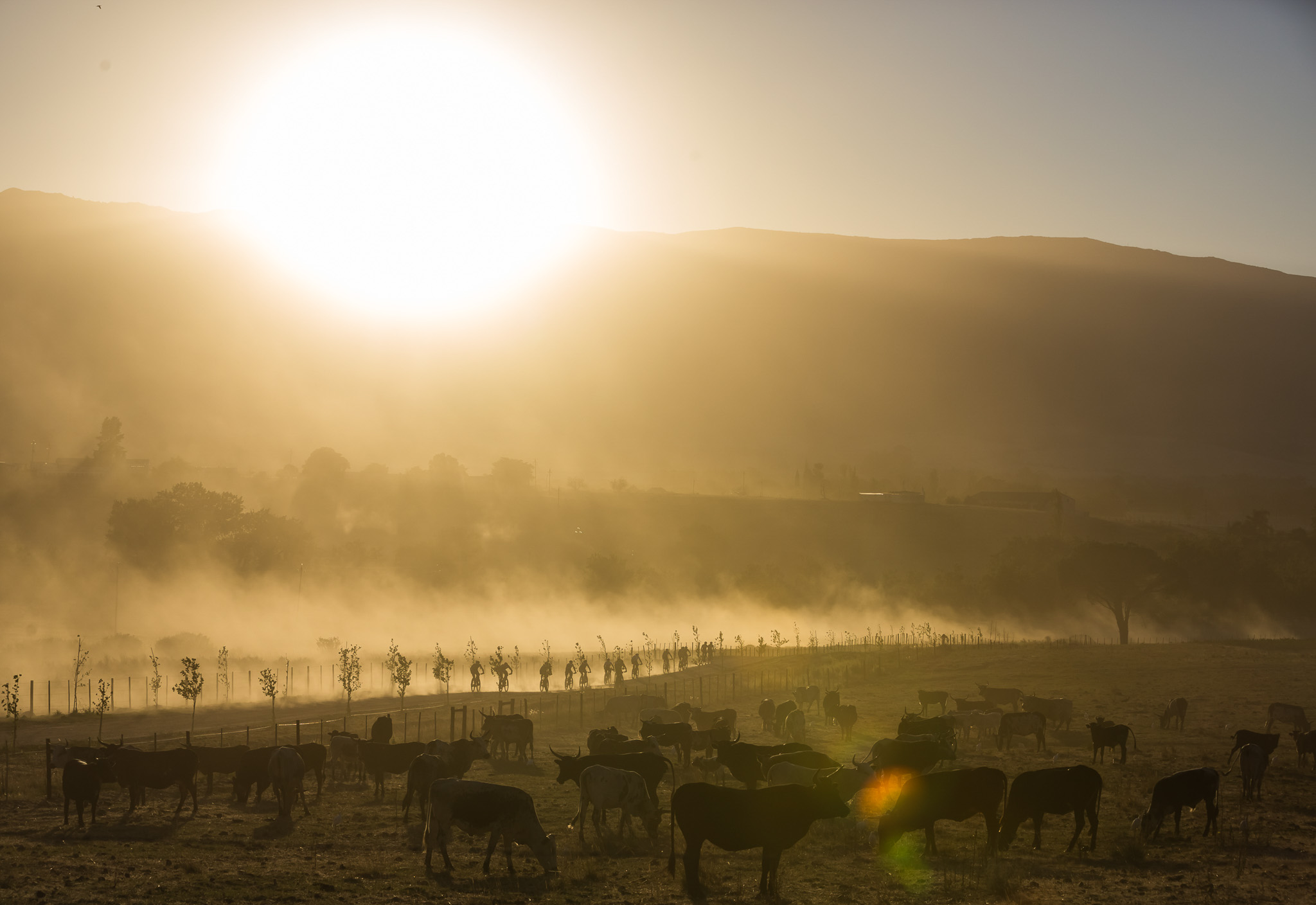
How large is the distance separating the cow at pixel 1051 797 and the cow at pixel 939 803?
38cm

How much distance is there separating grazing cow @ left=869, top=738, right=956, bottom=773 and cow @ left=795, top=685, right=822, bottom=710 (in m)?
22.1

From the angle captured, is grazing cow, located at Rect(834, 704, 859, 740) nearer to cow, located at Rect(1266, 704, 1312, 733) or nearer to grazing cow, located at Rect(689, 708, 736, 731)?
grazing cow, located at Rect(689, 708, 736, 731)

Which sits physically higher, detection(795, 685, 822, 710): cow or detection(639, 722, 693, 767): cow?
detection(639, 722, 693, 767): cow

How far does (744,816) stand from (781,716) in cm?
2594

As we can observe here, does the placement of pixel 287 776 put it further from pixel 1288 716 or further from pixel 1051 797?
pixel 1288 716

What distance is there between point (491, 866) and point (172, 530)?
119 m

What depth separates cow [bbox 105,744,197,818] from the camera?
90.4ft

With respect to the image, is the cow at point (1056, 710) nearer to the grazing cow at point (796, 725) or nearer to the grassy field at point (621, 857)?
the grassy field at point (621, 857)

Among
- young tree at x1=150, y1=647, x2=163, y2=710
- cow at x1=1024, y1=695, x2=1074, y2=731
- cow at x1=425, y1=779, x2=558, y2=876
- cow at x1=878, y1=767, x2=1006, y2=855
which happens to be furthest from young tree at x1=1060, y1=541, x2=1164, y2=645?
cow at x1=425, y1=779, x2=558, y2=876

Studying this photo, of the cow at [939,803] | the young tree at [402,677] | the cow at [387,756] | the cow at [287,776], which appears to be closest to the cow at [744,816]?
the cow at [939,803]

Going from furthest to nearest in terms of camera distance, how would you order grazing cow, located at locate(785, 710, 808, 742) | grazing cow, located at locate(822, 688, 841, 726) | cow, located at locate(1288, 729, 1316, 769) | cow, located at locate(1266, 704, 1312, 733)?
grazing cow, located at locate(822, 688, 841, 726), grazing cow, located at locate(785, 710, 808, 742), cow, located at locate(1266, 704, 1312, 733), cow, located at locate(1288, 729, 1316, 769)

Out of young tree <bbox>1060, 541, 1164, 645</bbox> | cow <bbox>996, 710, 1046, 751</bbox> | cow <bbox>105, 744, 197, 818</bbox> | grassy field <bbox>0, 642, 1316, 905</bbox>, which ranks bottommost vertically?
grassy field <bbox>0, 642, 1316, 905</bbox>

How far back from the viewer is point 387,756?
3272 centimetres

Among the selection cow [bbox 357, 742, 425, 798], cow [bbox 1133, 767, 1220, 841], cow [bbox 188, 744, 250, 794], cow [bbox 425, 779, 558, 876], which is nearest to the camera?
cow [bbox 425, 779, 558, 876]
